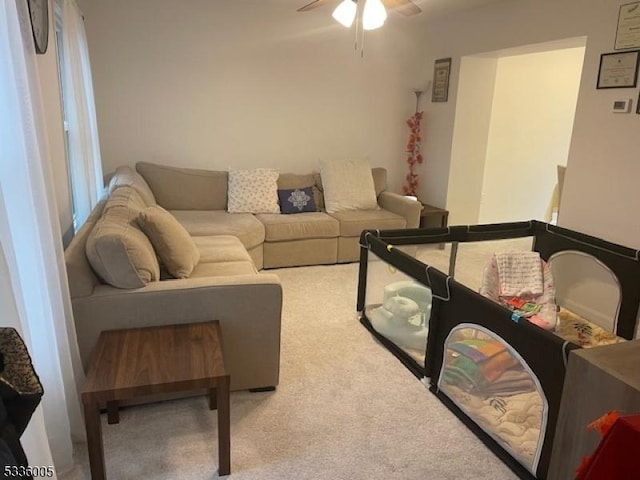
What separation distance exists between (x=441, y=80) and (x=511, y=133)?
3.56 ft

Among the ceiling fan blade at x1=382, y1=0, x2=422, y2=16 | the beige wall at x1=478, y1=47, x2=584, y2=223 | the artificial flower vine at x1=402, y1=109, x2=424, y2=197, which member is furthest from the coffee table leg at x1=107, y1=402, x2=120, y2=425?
the beige wall at x1=478, y1=47, x2=584, y2=223

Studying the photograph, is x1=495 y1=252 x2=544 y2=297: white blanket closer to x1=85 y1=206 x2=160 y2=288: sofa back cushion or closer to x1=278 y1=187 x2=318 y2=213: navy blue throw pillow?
x1=85 y1=206 x2=160 y2=288: sofa back cushion

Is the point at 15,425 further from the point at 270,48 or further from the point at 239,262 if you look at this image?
the point at 270,48

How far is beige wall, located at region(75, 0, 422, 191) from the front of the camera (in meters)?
4.37

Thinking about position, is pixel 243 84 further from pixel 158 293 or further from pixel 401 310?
pixel 158 293

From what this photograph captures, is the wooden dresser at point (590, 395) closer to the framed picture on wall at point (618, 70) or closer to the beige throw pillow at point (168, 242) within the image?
the beige throw pillow at point (168, 242)

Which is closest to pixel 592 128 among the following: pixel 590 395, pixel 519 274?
pixel 519 274

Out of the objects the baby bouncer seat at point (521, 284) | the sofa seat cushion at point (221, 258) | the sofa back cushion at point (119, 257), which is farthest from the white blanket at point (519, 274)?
the sofa back cushion at point (119, 257)

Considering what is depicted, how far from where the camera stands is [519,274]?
2881mm

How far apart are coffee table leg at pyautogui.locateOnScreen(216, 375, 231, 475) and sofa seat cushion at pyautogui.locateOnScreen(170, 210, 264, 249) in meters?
2.10

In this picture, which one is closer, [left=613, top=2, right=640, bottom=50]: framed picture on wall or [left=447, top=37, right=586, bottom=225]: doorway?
[left=613, top=2, right=640, bottom=50]: framed picture on wall

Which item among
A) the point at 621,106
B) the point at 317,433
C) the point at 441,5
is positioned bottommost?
the point at 317,433

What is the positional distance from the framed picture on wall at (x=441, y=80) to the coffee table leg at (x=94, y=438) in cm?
448

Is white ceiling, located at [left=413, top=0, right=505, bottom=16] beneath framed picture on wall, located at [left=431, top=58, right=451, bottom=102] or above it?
above
